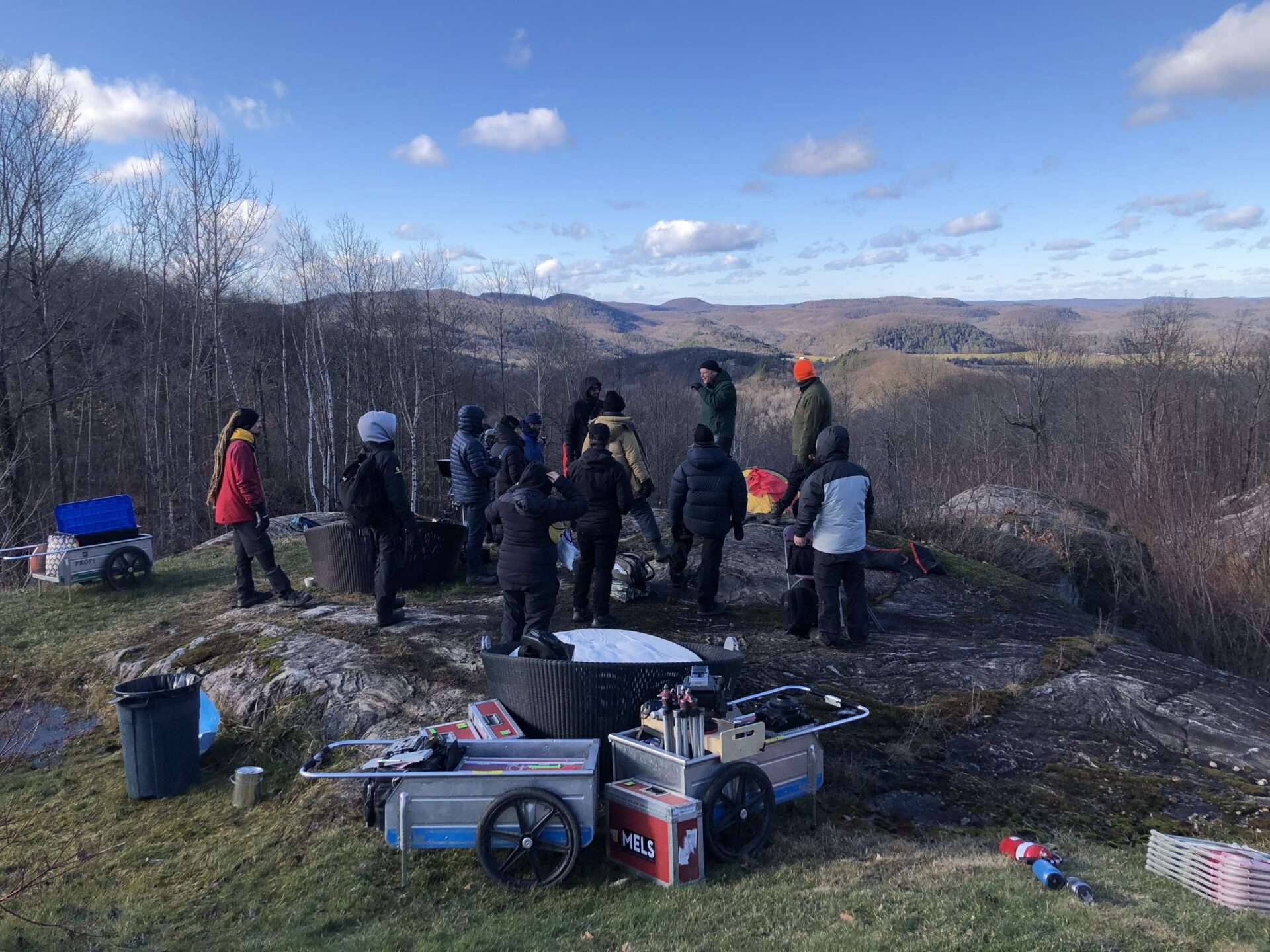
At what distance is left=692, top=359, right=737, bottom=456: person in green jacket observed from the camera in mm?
9883

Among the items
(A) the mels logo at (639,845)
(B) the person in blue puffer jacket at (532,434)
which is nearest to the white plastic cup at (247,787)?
(A) the mels logo at (639,845)

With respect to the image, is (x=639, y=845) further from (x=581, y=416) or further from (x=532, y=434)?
(x=532, y=434)

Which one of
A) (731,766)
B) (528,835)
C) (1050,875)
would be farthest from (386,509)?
(1050,875)

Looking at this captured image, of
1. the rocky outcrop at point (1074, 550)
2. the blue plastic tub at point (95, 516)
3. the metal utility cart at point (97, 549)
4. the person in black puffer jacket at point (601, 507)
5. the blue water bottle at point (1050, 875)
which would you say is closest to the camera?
the blue water bottle at point (1050, 875)

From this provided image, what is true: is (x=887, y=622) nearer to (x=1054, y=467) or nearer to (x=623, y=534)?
(x=623, y=534)

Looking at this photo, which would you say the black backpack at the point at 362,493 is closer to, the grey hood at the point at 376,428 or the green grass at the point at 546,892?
the grey hood at the point at 376,428

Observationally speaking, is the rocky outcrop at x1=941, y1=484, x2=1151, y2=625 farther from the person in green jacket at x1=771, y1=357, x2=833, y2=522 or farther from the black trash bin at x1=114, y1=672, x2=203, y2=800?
the black trash bin at x1=114, y1=672, x2=203, y2=800

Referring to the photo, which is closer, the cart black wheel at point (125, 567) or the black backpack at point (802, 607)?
the black backpack at point (802, 607)

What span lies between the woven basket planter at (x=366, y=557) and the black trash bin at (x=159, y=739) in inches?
125

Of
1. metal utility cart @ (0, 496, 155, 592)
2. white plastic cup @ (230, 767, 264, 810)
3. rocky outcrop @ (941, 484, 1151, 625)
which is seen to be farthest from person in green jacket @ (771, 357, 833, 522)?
metal utility cart @ (0, 496, 155, 592)

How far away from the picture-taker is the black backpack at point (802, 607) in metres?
8.34

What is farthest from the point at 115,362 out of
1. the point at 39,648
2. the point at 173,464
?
the point at 39,648

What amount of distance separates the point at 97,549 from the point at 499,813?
885 cm

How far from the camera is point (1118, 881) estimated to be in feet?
14.5
